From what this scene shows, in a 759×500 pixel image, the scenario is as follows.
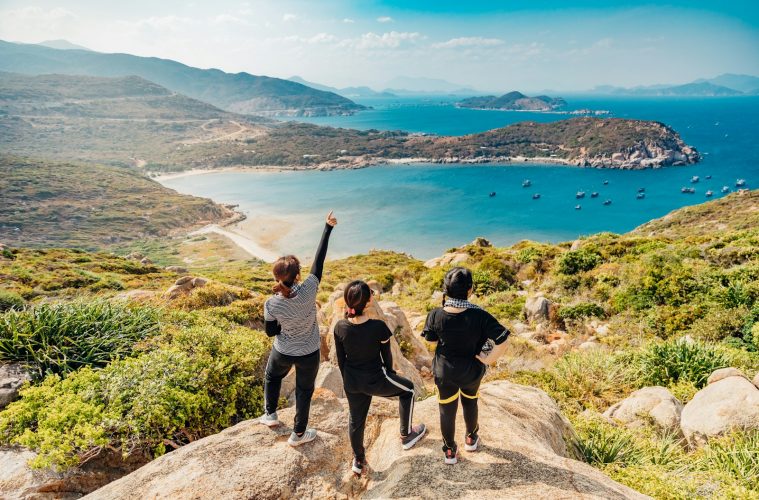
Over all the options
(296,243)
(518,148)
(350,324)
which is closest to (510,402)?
(350,324)

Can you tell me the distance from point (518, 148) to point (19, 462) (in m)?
164

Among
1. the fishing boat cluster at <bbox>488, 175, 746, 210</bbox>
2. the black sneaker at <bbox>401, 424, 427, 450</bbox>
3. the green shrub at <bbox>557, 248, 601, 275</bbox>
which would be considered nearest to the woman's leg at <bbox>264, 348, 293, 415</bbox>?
the black sneaker at <bbox>401, 424, 427, 450</bbox>

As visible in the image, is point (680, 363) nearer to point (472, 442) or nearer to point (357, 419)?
point (472, 442)

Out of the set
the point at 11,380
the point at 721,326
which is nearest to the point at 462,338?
the point at 11,380

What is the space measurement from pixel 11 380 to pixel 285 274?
4871 mm

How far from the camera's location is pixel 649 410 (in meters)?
6.62

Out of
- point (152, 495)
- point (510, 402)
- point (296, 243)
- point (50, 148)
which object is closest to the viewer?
point (152, 495)

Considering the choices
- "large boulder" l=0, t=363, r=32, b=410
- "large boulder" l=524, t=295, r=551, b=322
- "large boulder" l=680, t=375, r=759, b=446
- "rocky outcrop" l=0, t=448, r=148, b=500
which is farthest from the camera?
"large boulder" l=524, t=295, r=551, b=322

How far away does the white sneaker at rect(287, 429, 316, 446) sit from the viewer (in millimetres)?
4555

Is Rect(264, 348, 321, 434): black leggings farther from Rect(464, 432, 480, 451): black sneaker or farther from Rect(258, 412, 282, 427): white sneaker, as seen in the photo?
Rect(464, 432, 480, 451): black sneaker

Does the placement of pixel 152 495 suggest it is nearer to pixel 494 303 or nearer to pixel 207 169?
pixel 494 303

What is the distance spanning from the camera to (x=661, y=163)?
12156cm

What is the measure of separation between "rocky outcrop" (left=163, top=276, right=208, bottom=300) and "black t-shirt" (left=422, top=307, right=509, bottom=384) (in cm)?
929

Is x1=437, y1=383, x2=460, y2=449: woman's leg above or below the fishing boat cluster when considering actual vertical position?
below
